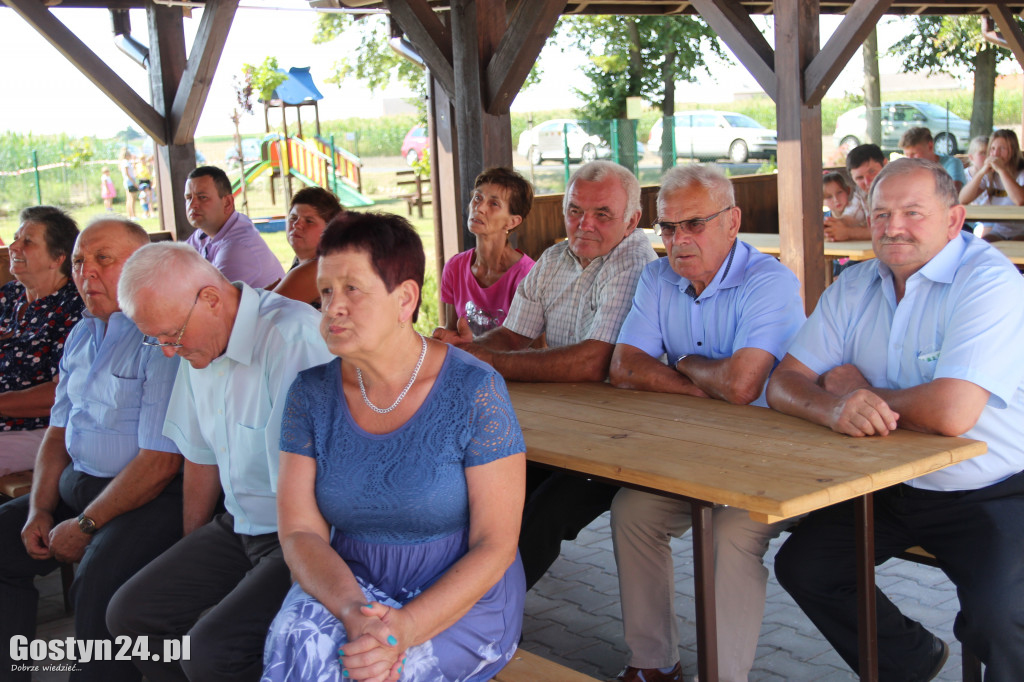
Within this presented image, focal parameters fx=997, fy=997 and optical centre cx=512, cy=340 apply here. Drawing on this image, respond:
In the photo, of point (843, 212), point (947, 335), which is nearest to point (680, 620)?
point (947, 335)

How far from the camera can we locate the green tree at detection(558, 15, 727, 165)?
70.3 feet

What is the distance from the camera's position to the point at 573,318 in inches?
137

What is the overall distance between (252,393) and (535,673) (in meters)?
1.03

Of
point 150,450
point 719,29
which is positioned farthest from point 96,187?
point 150,450

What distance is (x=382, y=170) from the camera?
31.7m

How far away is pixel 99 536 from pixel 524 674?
4.67ft

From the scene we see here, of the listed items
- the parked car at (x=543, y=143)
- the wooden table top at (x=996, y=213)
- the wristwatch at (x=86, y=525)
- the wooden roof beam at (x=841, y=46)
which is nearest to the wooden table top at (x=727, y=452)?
the wristwatch at (x=86, y=525)

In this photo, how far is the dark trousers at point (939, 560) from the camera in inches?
84.3

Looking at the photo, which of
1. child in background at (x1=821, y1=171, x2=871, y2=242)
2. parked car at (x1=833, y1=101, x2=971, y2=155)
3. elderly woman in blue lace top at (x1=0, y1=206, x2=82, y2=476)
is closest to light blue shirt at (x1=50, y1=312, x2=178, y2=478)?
elderly woman in blue lace top at (x1=0, y1=206, x2=82, y2=476)

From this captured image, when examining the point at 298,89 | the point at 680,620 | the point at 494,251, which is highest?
the point at 298,89

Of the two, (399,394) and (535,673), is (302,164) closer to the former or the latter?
(399,394)

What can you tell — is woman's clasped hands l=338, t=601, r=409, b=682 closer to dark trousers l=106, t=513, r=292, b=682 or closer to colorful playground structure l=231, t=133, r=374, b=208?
dark trousers l=106, t=513, r=292, b=682

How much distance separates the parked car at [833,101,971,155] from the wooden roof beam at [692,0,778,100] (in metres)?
13.6

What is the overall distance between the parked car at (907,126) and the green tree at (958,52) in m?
Result: 0.61
